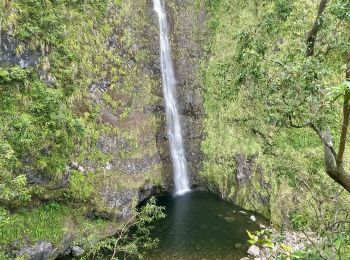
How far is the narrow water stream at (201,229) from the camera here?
54.1 ft

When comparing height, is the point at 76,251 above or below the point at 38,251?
below

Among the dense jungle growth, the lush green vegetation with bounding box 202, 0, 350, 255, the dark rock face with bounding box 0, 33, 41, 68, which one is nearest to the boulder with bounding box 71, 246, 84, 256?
the dense jungle growth

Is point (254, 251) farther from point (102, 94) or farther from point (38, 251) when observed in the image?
point (102, 94)

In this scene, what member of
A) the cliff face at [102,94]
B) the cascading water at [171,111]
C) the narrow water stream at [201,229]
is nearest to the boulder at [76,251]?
the cliff face at [102,94]

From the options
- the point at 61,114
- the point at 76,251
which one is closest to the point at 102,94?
the point at 61,114

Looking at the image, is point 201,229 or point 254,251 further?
point 201,229

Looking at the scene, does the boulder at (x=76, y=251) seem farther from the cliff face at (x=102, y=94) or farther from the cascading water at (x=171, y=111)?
the cascading water at (x=171, y=111)

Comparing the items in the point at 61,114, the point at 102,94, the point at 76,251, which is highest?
the point at 102,94

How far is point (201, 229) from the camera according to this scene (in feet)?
61.8

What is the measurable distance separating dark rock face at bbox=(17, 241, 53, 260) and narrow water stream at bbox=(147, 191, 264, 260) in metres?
4.74

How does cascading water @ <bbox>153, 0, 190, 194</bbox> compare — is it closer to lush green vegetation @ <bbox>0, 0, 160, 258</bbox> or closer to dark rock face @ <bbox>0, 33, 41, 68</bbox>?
lush green vegetation @ <bbox>0, 0, 160, 258</bbox>

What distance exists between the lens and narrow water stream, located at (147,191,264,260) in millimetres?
16500

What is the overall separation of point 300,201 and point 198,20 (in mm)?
17301

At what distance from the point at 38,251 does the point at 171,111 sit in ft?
48.4
